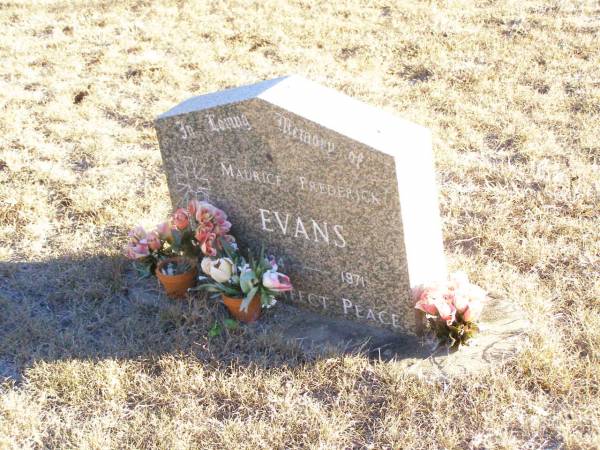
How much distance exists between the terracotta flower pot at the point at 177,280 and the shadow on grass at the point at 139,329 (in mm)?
53

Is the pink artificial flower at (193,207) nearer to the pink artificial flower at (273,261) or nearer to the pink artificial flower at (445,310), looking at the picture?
the pink artificial flower at (273,261)

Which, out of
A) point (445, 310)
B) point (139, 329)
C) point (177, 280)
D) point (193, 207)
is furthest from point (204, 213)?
point (445, 310)

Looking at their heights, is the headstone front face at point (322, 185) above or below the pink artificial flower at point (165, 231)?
above

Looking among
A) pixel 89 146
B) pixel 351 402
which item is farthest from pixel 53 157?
pixel 351 402

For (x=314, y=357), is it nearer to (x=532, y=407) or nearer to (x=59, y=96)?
(x=532, y=407)

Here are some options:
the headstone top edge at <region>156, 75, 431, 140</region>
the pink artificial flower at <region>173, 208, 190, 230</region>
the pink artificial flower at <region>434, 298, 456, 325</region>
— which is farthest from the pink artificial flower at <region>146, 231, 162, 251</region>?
the pink artificial flower at <region>434, 298, 456, 325</region>

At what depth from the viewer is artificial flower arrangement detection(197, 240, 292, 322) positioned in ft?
11.3

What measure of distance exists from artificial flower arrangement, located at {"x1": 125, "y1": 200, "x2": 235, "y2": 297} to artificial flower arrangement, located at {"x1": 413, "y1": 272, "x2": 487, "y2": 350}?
3.20 feet

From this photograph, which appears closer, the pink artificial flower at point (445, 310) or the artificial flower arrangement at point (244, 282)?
the pink artificial flower at point (445, 310)

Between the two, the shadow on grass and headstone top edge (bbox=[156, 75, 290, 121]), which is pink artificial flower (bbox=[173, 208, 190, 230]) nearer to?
the shadow on grass

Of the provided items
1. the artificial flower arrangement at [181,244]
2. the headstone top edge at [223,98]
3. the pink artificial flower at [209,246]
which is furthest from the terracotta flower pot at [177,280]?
the headstone top edge at [223,98]

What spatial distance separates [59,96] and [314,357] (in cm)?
382

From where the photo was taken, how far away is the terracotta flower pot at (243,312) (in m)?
3.49

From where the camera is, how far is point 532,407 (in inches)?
115
